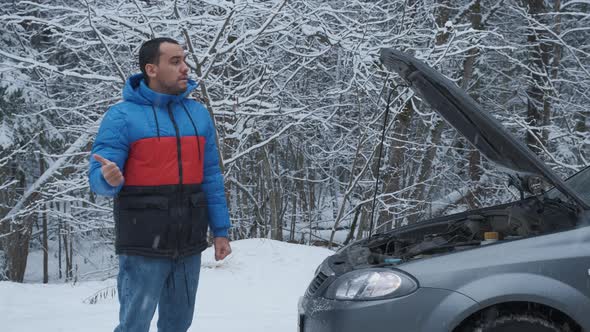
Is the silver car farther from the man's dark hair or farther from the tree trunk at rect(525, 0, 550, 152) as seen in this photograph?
the tree trunk at rect(525, 0, 550, 152)

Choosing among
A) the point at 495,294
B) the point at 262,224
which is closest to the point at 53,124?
the point at 262,224

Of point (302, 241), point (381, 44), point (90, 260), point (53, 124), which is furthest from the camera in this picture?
point (90, 260)

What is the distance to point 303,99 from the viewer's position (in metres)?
10.5

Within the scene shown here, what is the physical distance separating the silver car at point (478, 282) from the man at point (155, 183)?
0.69 meters

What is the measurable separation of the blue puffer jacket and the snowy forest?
12.2 feet

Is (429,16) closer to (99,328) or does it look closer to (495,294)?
(99,328)

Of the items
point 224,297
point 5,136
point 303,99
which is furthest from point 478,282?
point 5,136

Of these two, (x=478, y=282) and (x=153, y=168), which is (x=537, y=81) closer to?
(x=478, y=282)

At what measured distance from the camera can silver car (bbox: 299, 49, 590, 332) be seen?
2764 mm

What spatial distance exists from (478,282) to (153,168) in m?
1.51

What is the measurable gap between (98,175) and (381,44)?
6.93m

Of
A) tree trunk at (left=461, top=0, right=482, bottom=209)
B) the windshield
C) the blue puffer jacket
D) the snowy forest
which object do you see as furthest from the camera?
tree trunk at (left=461, top=0, right=482, bottom=209)

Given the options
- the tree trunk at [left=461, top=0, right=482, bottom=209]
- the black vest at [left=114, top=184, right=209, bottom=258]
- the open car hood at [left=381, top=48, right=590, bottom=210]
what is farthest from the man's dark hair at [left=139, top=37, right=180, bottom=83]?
the tree trunk at [left=461, top=0, right=482, bottom=209]

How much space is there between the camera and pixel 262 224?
11.4m
